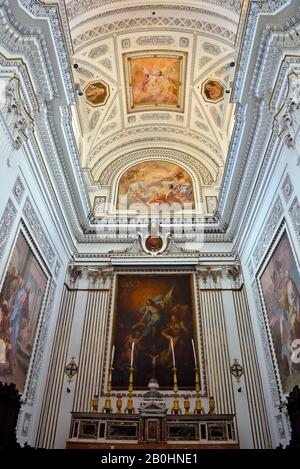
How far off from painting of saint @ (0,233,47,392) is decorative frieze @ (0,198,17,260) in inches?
20.0

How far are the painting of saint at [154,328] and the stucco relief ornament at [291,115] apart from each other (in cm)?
523

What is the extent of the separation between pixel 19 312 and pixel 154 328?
371 centimetres

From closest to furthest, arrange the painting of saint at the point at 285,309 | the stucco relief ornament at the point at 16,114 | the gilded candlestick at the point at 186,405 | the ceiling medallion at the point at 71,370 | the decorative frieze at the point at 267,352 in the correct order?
the stucco relief ornament at the point at 16,114, the painting of saint at the point at 285,309, the decorative frieze at the point at 267,352, the gilded candlestick at the point at 186,405, the ceiling medallion at the point at 71,370

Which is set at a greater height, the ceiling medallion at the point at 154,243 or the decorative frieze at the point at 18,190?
the ceiling medallion at the point at 154,243

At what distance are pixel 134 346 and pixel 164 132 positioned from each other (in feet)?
27.3

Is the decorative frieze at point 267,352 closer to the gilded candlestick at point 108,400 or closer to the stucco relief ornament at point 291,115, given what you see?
the gilded candlestick at point 108,400

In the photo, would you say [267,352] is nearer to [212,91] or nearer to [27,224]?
[27,224]

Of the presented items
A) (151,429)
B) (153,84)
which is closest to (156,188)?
(153,84)

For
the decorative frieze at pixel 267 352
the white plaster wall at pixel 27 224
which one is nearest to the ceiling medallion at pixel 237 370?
the decorative frieze at pixel 267 352

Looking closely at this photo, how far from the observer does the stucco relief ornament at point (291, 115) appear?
18.5 feet
